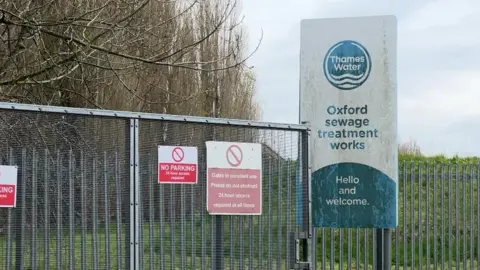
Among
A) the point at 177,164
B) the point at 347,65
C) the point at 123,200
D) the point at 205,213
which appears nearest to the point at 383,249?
the point at 347,65

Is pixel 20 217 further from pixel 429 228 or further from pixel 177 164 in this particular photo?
pixel 429 228

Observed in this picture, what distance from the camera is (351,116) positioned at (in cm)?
943

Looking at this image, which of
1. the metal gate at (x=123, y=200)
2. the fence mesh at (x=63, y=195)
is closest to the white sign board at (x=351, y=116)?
the metal gate at (x=123, y=200)

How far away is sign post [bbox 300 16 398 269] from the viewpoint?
931 centimetres

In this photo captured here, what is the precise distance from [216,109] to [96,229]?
26070 millimetres

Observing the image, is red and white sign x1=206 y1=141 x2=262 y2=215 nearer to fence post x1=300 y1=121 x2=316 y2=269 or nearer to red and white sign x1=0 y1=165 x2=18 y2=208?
fence post x1=300 y1=121 x2=316 y2=269

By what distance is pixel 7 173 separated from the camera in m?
6.77

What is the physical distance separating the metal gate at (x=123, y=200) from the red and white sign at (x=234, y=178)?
71 millimetres

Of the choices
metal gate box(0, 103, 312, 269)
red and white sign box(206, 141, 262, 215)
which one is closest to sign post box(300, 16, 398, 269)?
metal gate box(0, 103, 312, 269)

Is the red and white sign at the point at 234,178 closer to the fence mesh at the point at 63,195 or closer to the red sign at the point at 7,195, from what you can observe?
the fence mesh at the point at 63,195

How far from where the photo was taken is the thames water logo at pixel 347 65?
9469 millimetres

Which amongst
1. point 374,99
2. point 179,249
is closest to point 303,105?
point 374,99

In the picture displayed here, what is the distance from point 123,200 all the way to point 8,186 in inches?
37.0

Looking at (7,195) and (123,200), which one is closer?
(7,195)
